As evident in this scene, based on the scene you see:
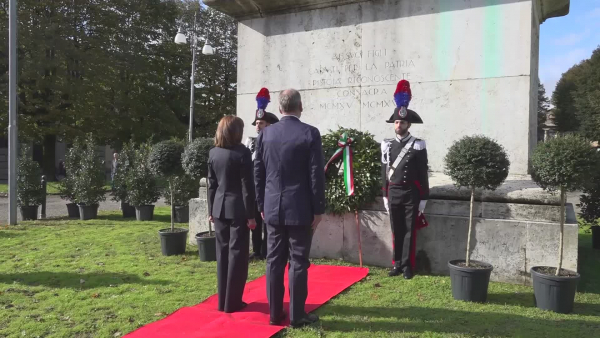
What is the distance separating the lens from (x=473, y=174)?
5430 mm

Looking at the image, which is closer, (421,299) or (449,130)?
(421,299)

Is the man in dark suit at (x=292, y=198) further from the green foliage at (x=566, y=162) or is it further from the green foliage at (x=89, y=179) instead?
the green foliage at (x=89, y=179)

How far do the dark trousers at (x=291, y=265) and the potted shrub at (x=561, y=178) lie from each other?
249 centimetres

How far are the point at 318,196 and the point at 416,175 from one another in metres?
2.21

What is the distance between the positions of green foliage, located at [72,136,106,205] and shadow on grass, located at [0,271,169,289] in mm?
6766

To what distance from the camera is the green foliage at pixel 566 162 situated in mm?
4957

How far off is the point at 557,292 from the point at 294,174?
9.57 ft

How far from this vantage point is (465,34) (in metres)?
7.38

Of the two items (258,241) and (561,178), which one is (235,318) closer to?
(258,241)

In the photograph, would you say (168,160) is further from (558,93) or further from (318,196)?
(558,93)

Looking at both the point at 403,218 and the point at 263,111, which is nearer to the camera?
the point at 403,218

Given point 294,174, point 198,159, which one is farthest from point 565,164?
point 198,159

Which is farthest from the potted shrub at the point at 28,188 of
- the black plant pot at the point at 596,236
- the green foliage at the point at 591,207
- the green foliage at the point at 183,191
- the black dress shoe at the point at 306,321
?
the black plant pot at the point at 596,236

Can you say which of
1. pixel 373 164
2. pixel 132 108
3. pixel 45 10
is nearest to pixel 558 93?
pixel 132 108
